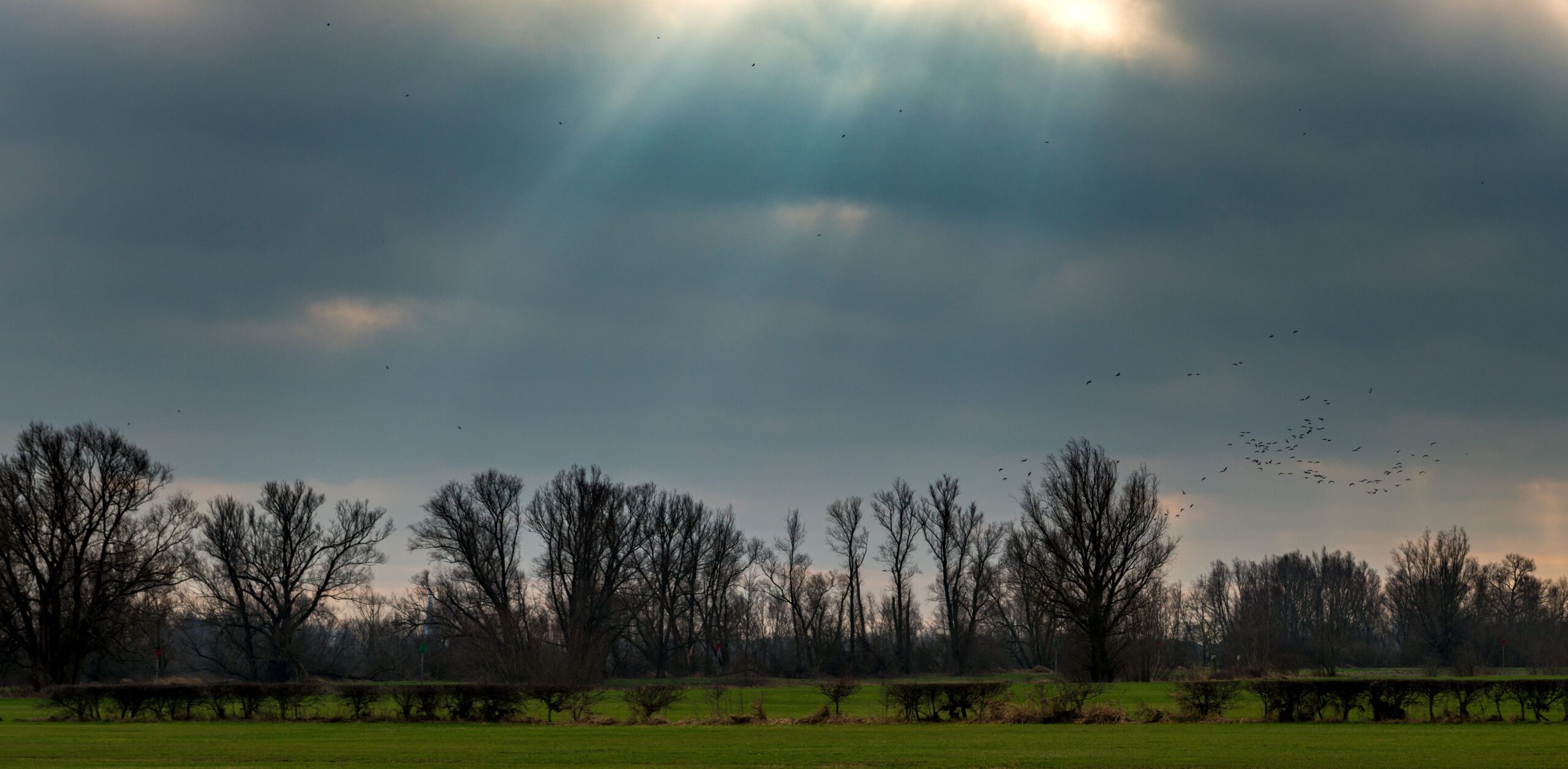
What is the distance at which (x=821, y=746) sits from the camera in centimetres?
2933

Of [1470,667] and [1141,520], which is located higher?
[1141,520]

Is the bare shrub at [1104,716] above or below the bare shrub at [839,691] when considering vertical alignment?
below

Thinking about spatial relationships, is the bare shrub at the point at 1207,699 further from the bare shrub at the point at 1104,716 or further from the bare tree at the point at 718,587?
the bare tree at the point at 718,587

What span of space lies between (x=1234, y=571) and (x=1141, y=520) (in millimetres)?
97285

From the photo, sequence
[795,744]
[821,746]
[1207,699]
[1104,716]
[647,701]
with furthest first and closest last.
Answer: [647,701] → [1104,716] → [1207,699] → [795,744] → [821,746]

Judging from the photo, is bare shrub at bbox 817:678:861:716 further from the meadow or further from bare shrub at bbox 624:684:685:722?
bare shrub at bbox 624:684:685:722

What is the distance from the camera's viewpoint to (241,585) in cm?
8056

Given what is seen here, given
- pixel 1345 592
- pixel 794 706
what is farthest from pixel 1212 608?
pixel 794 706

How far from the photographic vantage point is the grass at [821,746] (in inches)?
950

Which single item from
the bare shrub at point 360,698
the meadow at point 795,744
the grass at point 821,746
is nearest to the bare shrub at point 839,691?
the meadow at point 795,744

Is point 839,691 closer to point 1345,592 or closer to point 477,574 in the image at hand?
point 477,574

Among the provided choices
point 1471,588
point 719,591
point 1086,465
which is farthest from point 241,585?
point 1471,588

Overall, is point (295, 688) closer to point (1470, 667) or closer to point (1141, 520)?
point (1141, 520)

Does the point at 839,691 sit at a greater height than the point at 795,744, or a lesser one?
greater
